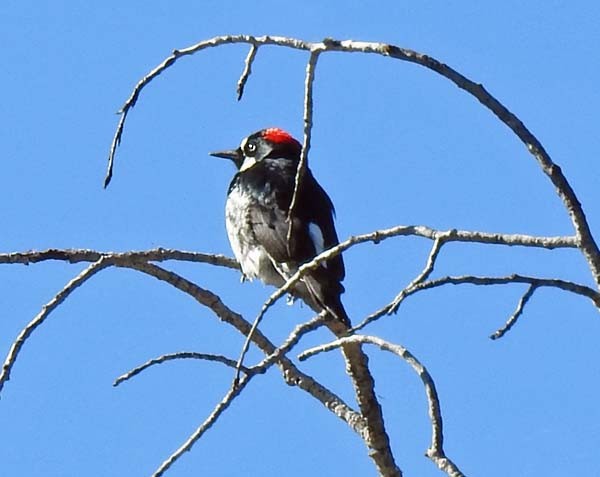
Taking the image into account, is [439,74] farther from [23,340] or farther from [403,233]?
[23,340]

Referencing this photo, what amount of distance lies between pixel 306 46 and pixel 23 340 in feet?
3.67

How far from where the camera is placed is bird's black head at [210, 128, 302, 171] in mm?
8578

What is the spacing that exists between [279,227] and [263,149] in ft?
4.89

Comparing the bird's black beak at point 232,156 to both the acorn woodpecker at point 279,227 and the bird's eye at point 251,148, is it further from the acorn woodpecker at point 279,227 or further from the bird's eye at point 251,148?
the acorn woodpecker at point 279,227

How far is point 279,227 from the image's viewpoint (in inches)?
285

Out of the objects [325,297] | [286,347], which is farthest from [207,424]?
[325,297]

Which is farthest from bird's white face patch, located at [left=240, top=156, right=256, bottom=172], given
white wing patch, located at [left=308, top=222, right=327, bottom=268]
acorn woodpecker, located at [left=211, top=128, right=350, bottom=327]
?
white wing patch, located at [left=308, top=222, right=327, bottom=268]

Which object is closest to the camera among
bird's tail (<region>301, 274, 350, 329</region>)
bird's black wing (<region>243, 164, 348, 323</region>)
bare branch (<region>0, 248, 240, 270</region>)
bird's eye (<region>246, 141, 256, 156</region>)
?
bare branch (<region>0, 248, 240, 270</region>)

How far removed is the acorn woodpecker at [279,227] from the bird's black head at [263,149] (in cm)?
28

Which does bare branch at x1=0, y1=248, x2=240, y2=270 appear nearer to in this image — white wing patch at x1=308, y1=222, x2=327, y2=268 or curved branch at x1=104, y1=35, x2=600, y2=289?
curved branch at x1=104, y1=35, x2=600, y2=289

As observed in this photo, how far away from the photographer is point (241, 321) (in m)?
4.58

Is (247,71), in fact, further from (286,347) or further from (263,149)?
(263,149)

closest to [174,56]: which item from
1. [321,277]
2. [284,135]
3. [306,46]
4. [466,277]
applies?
[306,46]

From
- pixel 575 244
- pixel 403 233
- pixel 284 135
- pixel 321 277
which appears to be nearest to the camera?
pixel 575 244
